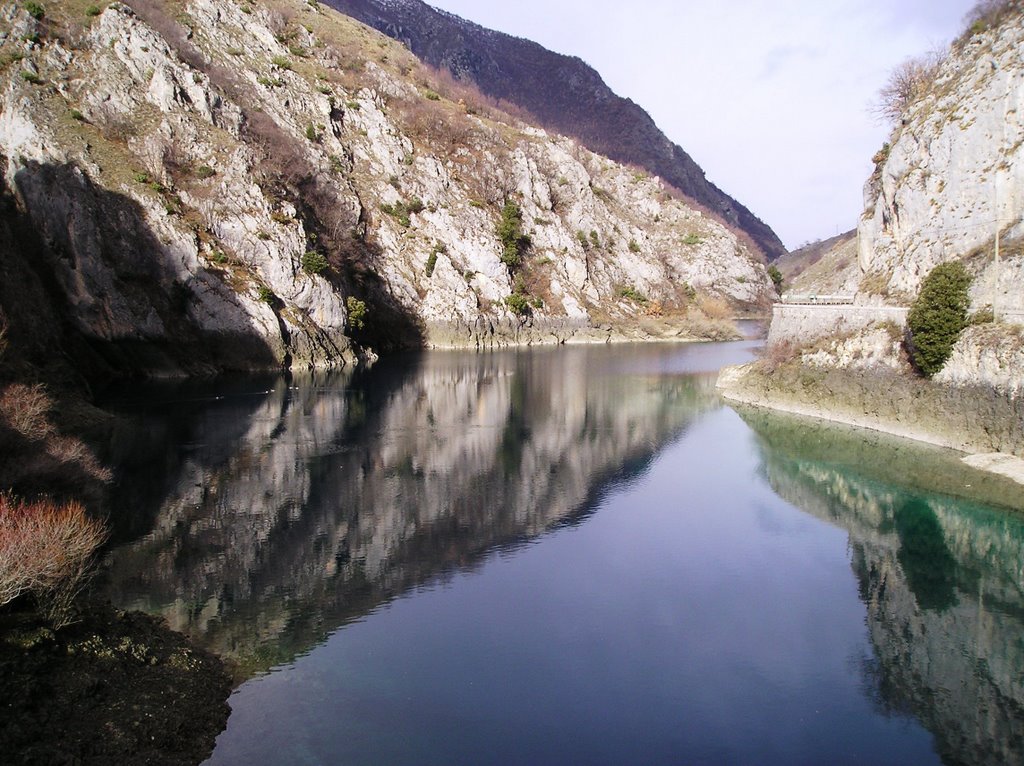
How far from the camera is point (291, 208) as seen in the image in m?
71.2

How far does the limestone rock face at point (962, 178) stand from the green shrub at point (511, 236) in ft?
174

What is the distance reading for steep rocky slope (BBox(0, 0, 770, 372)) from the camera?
2259 inches

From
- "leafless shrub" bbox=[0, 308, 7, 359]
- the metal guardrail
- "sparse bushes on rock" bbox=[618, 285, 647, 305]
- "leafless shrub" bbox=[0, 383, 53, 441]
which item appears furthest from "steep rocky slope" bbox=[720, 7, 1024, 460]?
"sparse bushes on rock" bbox=[618, 285, 647, 305]

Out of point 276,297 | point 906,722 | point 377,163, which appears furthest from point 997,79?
point 377,163

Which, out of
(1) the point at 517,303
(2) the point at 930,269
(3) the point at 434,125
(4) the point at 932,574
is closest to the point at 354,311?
(1) the point at 517,303

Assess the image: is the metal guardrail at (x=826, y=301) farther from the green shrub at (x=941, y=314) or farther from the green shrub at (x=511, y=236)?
the green shrub at (x=511, y=236)

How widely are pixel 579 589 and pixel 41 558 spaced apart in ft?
45.9

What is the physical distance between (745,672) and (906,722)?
3.40 metres

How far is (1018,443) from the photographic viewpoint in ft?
104

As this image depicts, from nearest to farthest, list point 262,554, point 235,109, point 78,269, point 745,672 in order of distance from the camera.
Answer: point 745,672
point 262,554
point 78,269
point 235,109

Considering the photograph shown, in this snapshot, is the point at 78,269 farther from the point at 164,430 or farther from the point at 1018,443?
the point at 1018,443

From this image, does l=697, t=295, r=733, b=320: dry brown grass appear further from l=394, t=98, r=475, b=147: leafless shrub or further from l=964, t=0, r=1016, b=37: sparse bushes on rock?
l=964, t=0, r=1016, b=37: sparse bushes on rock

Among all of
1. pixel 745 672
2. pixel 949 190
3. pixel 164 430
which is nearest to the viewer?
pixel 745 672

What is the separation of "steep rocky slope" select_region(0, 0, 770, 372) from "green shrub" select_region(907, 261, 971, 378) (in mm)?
45240
